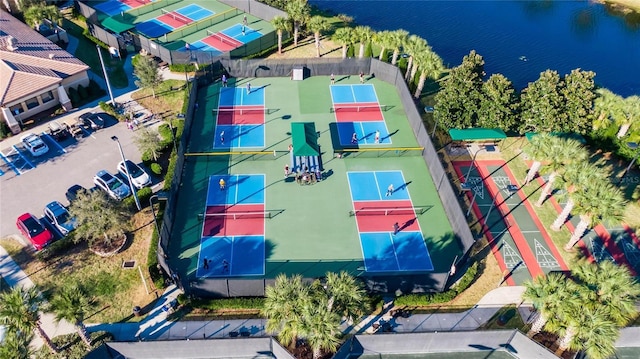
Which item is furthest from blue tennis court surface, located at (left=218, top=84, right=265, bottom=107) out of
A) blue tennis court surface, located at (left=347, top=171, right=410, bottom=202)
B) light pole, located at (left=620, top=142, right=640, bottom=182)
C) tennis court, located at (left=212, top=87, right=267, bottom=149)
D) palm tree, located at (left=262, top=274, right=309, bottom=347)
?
light pole, located at (left=620, top=142, right=640, bottom=182)

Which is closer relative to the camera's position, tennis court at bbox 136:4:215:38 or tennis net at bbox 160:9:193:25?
tennis court at bbox 136:4:215:38

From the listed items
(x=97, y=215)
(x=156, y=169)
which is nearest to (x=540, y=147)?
(x=156, y=169)

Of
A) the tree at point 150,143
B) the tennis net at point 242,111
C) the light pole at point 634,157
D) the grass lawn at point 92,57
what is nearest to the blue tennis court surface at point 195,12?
the grass lawn at point 92,57

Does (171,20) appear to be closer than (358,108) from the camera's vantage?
No

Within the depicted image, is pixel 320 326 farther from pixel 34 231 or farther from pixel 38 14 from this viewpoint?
pixel 38 14

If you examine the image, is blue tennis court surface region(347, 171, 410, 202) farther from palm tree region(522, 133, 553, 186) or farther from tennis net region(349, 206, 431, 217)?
palm tree region(522, 133, 553, 186)
